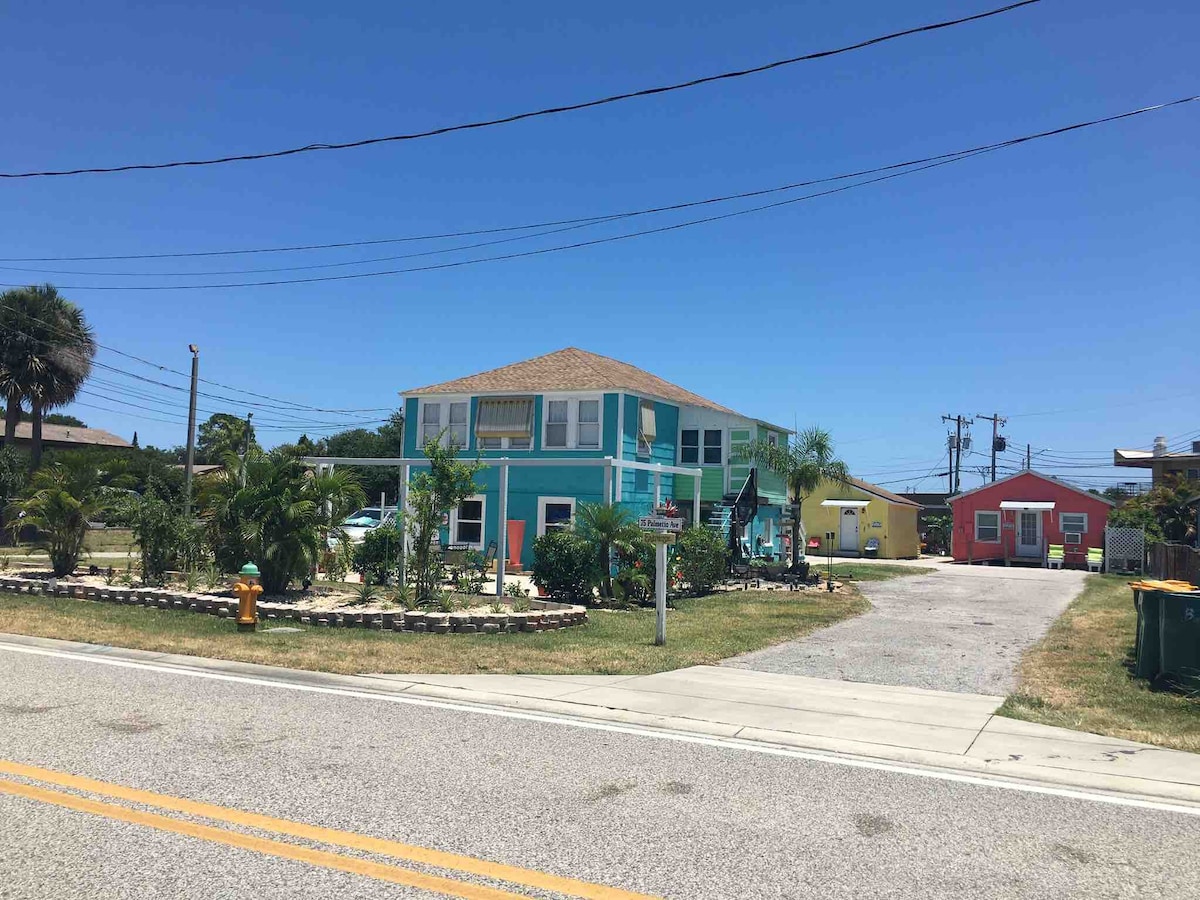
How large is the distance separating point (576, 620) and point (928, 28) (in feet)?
30.7

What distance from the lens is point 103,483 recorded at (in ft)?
59.0

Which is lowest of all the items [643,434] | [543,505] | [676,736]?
[676,736]

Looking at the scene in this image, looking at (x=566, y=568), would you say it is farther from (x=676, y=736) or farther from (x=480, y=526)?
(x=480, y=526)

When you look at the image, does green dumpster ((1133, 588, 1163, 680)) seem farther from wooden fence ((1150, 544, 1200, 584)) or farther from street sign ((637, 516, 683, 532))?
wooden fence ((1150, 544, 1200, 584))

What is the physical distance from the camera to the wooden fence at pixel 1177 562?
18578 millimetres

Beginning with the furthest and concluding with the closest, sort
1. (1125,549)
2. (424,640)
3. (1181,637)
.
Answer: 1. (1125,549)
2. (424,640)
3. (1181,637)

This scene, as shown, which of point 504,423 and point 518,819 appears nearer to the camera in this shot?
point 518,819

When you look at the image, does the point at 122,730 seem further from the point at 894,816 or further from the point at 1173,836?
the point at 1173,836

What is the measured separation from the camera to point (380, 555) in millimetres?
17578

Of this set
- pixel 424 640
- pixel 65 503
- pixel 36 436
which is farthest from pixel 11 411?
pixel 424 640

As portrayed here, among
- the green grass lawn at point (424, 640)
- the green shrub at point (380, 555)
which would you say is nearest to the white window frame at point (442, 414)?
the green shrub at point (380, 555)

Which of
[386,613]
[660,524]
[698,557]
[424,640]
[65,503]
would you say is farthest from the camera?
[698,557]

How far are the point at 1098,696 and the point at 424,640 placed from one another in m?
8.03

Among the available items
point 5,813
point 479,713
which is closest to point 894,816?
point 479,713
